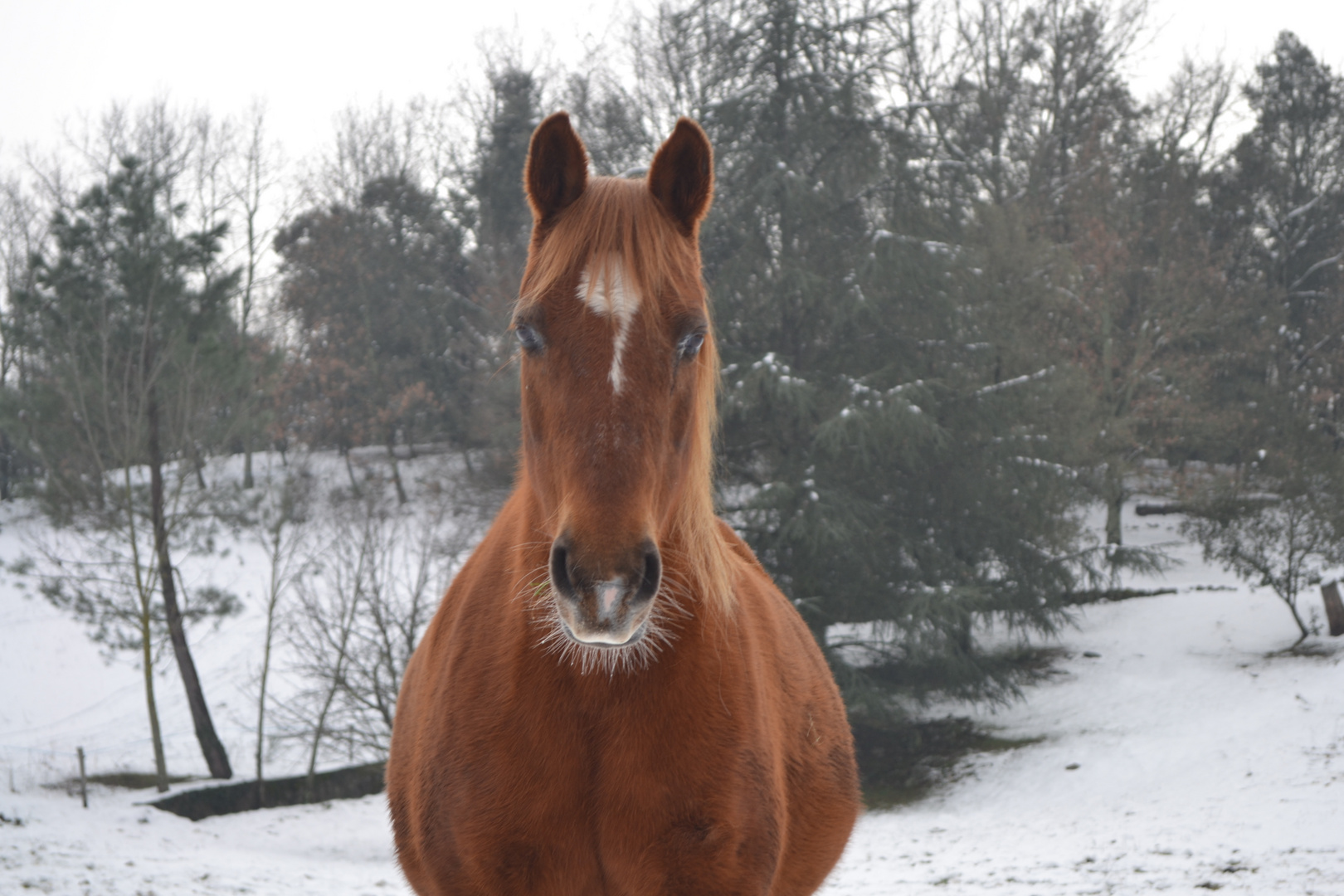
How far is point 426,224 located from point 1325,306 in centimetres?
2887

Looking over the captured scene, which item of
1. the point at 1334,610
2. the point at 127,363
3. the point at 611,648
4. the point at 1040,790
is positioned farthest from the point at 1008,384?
the point at 611,648

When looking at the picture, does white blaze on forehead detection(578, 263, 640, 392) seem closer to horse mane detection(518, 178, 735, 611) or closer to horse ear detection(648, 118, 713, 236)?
horse mane detection(518, 178, 735, 611)

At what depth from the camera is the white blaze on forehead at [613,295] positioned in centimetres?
187

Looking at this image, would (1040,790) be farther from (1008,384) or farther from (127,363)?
(127,363)

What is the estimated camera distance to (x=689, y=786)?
2076 mm

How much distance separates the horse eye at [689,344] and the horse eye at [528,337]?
294mm

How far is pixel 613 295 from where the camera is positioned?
1.89 m

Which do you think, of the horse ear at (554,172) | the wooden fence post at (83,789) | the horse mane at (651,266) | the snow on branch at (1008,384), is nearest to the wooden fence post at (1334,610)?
the snow on branch at (1008,384)

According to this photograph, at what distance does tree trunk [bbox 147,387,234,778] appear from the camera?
52.9ft

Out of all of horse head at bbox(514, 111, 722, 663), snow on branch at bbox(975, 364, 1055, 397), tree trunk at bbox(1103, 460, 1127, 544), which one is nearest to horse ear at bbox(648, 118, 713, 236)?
horse head at bbox(514, 111, 722, 663)

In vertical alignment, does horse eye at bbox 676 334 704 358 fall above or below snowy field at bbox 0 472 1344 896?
above

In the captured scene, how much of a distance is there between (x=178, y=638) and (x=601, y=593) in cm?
1752

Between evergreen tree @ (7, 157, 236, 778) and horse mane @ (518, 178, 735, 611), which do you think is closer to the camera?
horse mane @ (518, 178, 735, 611)

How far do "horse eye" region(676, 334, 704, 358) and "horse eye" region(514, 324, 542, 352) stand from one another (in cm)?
29
